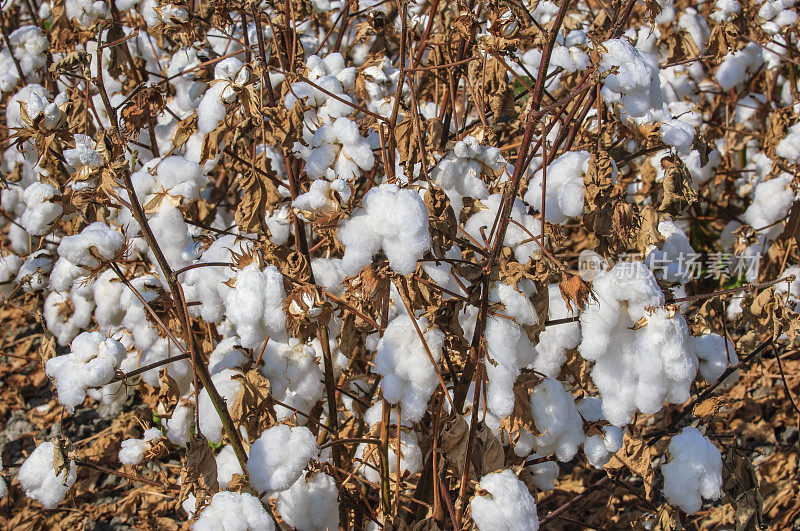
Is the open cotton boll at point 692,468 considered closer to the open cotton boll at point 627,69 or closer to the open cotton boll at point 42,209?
the open cotton boll at point 627,69

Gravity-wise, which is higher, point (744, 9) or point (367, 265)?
point (744, 9)

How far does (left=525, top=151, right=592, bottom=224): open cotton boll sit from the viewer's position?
1.53m

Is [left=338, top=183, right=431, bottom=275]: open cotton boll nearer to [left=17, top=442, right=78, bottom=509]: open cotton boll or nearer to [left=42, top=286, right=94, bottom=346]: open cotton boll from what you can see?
[left=17, top=442, right=78, bottom=509]: open cotton boll

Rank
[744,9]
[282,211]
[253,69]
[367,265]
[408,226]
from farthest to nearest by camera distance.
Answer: [744,9], [282,211], [253,69], [367,265], [408,226]

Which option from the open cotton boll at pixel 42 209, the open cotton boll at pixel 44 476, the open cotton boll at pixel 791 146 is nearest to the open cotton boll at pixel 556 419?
the open cotton boll at pixel 44 476

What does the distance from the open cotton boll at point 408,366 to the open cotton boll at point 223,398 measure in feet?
1.35

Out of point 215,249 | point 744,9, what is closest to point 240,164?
point 215,249

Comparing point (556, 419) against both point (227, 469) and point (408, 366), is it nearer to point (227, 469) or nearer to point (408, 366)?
point (408, 366)

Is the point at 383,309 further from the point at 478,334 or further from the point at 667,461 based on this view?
the point at 667,461

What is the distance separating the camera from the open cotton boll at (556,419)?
1558 millimetres

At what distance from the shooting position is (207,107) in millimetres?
1595

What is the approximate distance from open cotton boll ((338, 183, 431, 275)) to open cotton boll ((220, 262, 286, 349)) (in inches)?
7.1

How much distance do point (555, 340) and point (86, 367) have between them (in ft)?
3.33

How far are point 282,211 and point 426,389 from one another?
2.24 feet
